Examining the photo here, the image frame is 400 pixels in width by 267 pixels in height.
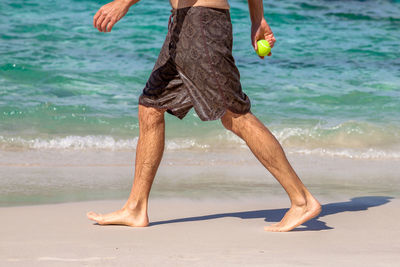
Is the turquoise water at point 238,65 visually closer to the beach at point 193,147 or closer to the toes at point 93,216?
the beach at point 193,147

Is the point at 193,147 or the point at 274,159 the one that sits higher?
the point at 274,159

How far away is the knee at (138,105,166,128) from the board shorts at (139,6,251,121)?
7.4 inches

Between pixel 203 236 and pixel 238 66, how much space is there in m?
9.30

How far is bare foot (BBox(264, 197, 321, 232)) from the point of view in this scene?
3418 millimetres

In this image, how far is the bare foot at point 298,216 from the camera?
11.2 feet

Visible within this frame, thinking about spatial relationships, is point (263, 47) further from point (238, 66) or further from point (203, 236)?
point (238, 66)

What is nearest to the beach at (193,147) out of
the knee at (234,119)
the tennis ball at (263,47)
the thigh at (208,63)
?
the knee at (234,119)

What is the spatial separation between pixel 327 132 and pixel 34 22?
8.89 meters

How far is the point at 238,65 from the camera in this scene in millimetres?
12430

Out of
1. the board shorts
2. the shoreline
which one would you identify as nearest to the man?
the board shorts

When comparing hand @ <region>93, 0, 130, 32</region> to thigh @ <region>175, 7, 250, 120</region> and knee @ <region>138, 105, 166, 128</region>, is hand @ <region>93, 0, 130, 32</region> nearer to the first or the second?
thigh @ <region>175, 7, 250, 120</region>

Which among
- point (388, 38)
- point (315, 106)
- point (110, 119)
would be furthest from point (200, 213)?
point (388, 38)

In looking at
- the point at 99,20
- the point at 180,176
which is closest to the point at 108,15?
the point at 99,20

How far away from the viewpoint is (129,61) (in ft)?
41.3
